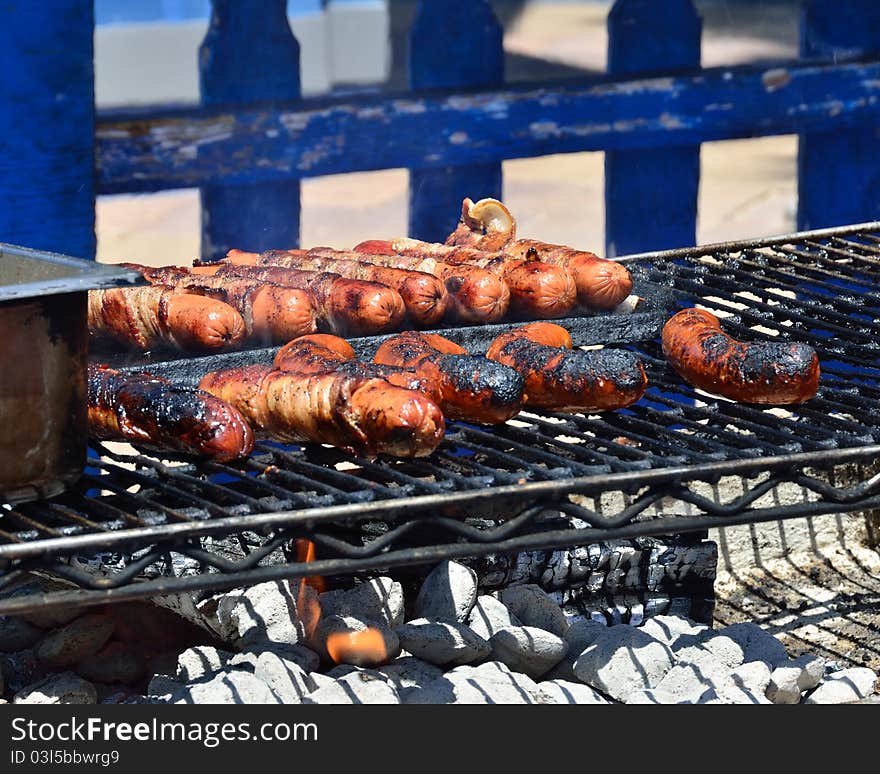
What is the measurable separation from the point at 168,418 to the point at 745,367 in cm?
155

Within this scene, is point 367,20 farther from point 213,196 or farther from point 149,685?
point 149,685

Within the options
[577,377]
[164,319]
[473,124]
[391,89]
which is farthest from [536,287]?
[391,89]

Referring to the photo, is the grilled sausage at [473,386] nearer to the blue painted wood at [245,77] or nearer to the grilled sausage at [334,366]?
the grilled sausage at [334,366]

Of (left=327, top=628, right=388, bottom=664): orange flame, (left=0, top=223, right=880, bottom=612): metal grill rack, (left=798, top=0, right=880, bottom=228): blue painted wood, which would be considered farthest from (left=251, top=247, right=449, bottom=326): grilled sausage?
(left=798, top=0, right=880, bottom=228): blue painted wood

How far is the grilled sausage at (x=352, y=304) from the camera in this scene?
417cm

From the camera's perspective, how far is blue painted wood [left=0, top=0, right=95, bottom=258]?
512cm

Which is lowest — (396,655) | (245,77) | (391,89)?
(396,655)

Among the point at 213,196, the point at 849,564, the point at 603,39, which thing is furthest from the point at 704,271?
the point at 603,39

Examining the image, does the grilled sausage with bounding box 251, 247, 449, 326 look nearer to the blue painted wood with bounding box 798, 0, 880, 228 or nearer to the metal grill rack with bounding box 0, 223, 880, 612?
the metal grill rack with bounding box 0, 223, 880, 612

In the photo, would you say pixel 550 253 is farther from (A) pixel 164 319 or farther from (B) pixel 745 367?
(A) pixel 164 319

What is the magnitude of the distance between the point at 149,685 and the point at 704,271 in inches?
96.6

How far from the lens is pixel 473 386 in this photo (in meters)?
3.62

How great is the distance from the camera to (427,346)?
3939mm

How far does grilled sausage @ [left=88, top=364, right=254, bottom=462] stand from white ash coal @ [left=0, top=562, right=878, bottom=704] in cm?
76
